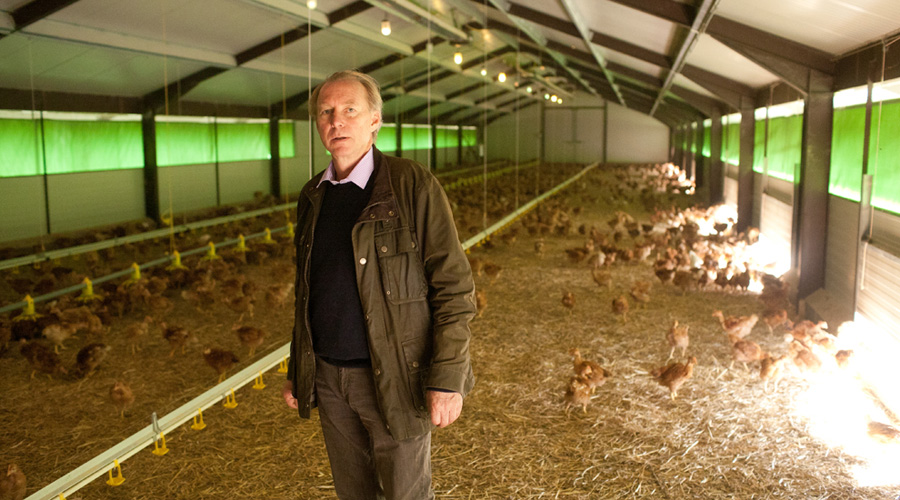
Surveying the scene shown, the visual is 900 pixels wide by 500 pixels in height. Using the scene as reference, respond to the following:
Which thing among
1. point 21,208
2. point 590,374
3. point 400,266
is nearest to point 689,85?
point 590,374

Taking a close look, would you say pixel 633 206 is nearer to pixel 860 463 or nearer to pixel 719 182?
pixel 719 182

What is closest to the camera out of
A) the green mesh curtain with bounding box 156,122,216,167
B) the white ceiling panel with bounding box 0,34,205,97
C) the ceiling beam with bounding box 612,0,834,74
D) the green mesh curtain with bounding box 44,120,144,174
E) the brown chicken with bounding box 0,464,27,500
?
the brown chicken with bounding box 0,464,27,500

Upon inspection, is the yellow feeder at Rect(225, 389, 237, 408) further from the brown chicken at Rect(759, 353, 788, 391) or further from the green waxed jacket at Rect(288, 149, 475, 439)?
the brown chicken at Rect(759, 353, 788, 391)

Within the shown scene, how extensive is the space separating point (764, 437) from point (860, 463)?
428 millimetres

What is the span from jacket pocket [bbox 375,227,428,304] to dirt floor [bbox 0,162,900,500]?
4.92 feet

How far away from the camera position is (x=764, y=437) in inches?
133

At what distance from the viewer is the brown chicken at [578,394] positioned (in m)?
3.62

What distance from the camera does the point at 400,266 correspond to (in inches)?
65.4

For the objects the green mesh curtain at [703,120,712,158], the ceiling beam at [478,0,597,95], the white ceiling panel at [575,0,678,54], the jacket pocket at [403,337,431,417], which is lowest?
the jacket pocket at [403,337,431,417]

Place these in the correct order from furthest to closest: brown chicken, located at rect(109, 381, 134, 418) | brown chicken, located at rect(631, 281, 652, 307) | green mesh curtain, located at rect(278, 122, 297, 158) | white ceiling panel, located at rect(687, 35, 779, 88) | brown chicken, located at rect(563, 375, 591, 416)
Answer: green mesh curtain, located at rect(278, 122, 297, 158) → white ceiling panel, located at rect(687, 35, 779, 88) → brown chicken, located at rect(631, 281, 652, 307) → brown chicken, located at rect(563, 375, 591, 416) → brown chicken, located at rect(109, 381, 134, 418)

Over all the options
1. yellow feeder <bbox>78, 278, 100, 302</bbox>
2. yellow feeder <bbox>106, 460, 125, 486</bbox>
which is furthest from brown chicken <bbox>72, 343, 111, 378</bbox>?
yellow feeder <bbox>78, 278, 100, 302</bbox>

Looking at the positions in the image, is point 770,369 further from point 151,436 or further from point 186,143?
point 186,143

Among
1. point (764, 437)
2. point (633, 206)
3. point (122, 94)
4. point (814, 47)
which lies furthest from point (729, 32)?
point (633, 206)

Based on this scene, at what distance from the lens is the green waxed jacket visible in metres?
1.64
